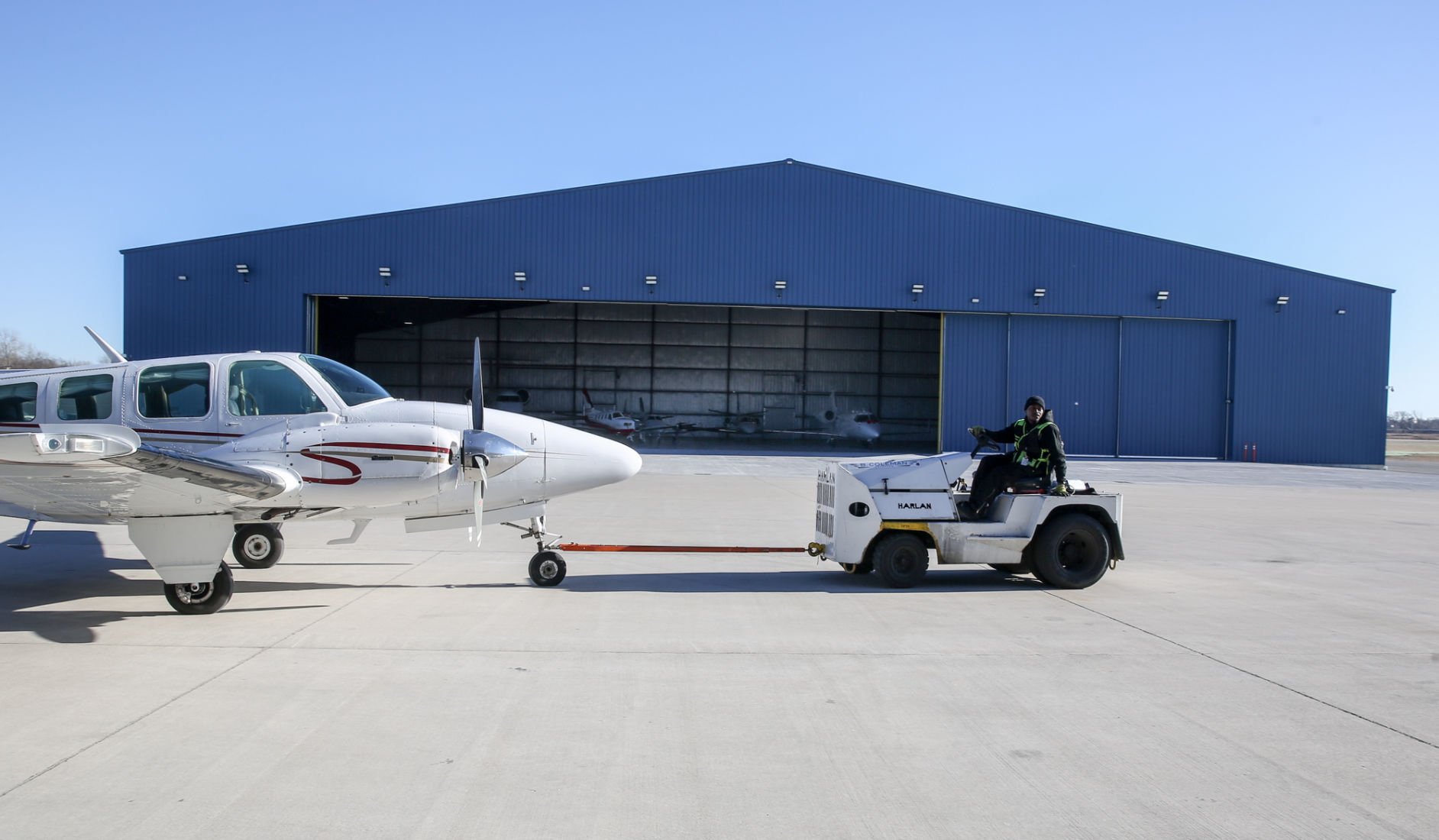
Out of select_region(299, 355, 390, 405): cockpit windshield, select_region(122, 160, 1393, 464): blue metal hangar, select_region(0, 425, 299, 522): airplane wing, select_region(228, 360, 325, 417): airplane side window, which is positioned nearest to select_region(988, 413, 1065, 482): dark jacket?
select_region(299, 355, 390, 405): cockpit windshield

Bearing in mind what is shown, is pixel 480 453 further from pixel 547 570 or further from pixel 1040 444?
pixel 1040 444

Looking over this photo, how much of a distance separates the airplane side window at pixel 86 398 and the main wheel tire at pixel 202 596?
1.87 meters

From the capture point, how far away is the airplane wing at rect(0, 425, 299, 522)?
17.1 feet

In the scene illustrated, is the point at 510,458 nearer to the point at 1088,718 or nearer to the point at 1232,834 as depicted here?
the point at 1088,718

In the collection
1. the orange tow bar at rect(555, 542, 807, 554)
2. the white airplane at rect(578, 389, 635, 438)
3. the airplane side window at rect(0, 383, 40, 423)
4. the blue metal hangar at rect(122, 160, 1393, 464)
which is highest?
the blue metal hangar at rect(122, 160, 1393, 464)

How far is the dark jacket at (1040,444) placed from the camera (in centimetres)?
903

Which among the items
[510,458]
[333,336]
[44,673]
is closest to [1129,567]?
[510,458]

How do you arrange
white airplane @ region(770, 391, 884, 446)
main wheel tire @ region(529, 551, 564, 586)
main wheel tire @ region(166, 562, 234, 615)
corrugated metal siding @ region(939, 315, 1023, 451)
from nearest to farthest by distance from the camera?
main wheel tire @ region(166, 562, 234, 615), main wheel tire @ region(529, 551, 564, 586), corrugated metal siding @ region(939, 315, 1023, 451), white airplane @ region(770, 391, 884, 446)

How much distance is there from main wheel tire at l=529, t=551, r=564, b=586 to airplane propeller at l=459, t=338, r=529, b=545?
97cm

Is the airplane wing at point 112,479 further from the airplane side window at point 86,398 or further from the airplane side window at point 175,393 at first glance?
the airplane side window at point 175,393

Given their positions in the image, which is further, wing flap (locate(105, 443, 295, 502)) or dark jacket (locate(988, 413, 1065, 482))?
dark jacket (locate(988, 413, 1065, 482))

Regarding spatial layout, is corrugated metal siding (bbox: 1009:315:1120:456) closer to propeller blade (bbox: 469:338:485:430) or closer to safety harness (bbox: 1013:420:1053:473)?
safety harness (bbox: 1013:420:1053:473)

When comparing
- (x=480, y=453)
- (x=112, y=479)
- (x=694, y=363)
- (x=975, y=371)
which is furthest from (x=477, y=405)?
(x=694, y=363)

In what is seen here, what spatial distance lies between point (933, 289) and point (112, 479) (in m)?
30.3
